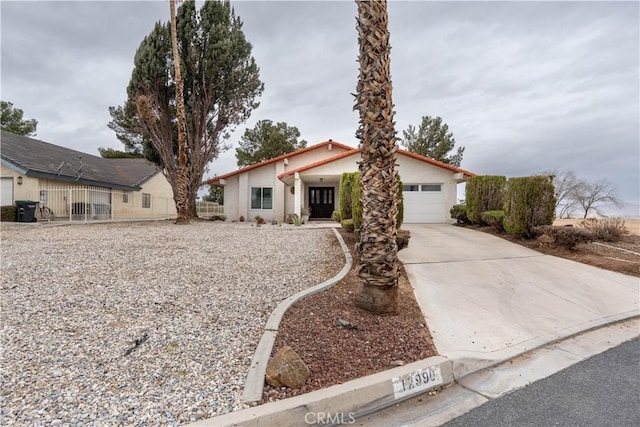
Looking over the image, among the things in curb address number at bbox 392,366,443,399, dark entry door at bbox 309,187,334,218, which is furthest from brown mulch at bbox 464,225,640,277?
dark entry door at bbox 309,187,334,218

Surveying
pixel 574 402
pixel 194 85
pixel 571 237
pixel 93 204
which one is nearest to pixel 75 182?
pixel 93 204

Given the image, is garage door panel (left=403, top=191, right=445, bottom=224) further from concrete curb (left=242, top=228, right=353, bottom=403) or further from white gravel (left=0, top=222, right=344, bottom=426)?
concrete curb (left=242, top=228, right=353, bottom=403)

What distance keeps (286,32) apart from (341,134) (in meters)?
12.2

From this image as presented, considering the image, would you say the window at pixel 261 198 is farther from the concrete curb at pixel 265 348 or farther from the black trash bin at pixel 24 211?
the concrete curb at pixel 265 348

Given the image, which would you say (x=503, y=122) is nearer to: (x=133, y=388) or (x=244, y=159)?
(x=133, y=388)

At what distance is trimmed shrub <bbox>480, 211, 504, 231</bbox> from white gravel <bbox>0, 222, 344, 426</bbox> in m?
7.09

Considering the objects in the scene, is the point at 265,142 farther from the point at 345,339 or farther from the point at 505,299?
the point at 345,339

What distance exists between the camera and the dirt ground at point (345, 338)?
292cm

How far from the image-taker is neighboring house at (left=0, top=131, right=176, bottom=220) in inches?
658

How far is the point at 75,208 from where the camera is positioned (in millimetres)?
18875

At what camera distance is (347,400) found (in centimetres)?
258

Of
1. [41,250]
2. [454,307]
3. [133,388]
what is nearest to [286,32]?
[41,250]

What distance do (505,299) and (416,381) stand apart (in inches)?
126

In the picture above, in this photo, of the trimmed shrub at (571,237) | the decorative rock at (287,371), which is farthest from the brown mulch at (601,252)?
the decorative rock at (287,371)
